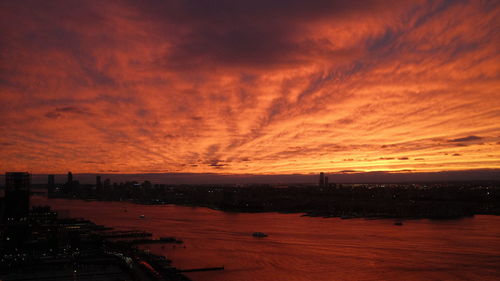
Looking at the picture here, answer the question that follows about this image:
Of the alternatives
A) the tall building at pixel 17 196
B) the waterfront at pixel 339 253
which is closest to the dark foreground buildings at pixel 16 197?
the tall building at pixel 17 196

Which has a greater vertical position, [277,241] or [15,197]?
[15,197]

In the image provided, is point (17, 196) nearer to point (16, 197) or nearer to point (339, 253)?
point (16, 197)

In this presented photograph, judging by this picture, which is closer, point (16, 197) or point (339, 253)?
point (339, 253)

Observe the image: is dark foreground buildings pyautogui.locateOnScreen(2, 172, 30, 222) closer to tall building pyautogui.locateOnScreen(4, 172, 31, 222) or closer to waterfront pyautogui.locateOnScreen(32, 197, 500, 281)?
tall building pyautogui.locateOnScreen(4, 172, 31, 222)

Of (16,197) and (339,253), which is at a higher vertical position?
(16,197)

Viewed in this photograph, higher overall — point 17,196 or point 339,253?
point 17,196

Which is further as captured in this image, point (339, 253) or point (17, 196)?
point (17, 196)

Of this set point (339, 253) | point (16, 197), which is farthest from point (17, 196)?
point (339, 253)

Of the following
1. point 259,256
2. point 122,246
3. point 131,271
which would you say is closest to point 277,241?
point 259,256

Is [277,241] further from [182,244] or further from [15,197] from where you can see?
[15,197]
